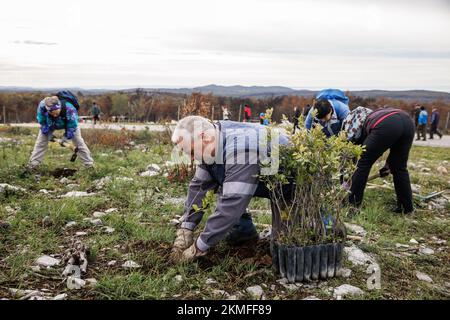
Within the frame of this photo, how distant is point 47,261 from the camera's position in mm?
3365

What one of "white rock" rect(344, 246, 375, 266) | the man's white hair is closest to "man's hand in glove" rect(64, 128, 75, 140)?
the man's white hair

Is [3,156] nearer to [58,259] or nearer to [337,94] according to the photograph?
[58,259]

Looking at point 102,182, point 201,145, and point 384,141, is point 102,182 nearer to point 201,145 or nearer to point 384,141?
point 201,145

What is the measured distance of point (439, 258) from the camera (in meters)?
3.80

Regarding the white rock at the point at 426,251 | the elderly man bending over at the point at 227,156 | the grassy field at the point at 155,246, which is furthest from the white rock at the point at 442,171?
the elderly man bending over at the point at 227,156

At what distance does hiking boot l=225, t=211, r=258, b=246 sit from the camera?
3.68 metres

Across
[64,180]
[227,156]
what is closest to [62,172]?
[64,180]

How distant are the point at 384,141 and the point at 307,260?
227 centimetres

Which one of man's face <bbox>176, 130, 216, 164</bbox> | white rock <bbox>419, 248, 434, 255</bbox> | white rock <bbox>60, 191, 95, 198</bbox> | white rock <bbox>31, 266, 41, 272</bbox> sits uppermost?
man's face <bbox>176, 130, 216, 164</bbox>

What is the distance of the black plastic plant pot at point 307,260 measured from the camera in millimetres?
3037

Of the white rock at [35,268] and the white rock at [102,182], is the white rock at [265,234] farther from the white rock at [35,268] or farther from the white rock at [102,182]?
the white rock at [102,182]

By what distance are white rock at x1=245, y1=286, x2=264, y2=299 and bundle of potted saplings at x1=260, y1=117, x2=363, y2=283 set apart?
241 millimetres

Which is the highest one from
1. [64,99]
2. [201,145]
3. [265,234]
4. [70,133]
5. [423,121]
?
[64,99]

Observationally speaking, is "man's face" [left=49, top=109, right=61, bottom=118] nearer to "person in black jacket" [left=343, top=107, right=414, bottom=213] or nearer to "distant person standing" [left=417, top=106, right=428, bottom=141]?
"person in black jacket" [left=343, top=107, right=414, bottom=213]
